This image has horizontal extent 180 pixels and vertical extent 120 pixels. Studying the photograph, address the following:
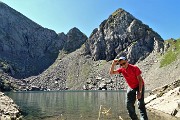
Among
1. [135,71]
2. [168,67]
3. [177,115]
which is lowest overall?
[177,115]

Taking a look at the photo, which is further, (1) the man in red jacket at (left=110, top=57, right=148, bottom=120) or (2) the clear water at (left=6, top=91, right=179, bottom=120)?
(2) the clear water at (left=6, top=91, right=179, bottom=120)

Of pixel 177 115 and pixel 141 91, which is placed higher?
pixel 141 91

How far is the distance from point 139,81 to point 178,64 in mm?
174352

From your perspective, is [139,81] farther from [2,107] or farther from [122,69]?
[2,107]

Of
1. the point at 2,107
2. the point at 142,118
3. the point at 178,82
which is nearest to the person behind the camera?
the point at 142,118

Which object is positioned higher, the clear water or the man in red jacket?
the man in red jacket

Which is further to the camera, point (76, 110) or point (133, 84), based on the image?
point (76, 110)

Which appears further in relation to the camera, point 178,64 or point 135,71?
point 178,64

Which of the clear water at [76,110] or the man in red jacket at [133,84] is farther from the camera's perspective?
the clear water at [76,110]

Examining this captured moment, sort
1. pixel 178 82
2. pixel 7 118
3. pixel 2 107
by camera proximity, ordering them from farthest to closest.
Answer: pixel 178 82
pixel 2 107
pixel 7 118

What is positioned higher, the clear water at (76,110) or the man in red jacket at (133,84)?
the man in red jacket at (133,84)

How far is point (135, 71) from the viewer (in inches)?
579

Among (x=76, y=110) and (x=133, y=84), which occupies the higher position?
(x=133, y=84)

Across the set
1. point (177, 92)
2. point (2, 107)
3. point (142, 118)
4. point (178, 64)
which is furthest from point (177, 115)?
point (178, 64)
